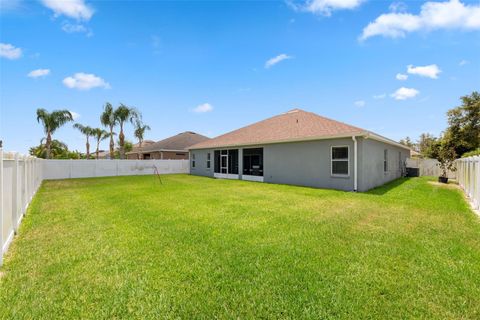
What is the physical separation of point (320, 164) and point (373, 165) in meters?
2.63

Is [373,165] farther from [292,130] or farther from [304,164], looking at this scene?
[292,130]

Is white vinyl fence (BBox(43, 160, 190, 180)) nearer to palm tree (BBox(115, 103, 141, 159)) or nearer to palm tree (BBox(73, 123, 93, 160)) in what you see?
palm tree (BBox(115, 103, 141, 159))

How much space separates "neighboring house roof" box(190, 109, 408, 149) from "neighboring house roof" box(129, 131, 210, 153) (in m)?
10.8

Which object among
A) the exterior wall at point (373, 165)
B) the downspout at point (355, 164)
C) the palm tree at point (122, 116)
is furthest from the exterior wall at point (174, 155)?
the downspout at point (355, 164)

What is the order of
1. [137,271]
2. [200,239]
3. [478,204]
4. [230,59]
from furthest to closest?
1. [230,59]
2. [478,204]
3. [200,239]
4. [137,271]

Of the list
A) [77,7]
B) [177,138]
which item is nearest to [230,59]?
[77,7]

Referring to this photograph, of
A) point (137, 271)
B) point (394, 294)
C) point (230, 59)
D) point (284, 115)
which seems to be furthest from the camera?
point (284, 115)

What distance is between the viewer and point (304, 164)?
41.6 feet

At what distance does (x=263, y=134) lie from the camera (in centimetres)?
1599

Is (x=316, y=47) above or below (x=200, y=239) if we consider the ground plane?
above

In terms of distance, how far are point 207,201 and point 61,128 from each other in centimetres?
2639

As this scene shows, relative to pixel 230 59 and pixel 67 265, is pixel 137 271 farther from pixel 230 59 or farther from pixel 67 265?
pixel 230 59

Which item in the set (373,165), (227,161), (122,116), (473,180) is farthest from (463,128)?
(122,116)

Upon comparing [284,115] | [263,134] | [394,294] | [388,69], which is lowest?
[394,294]
